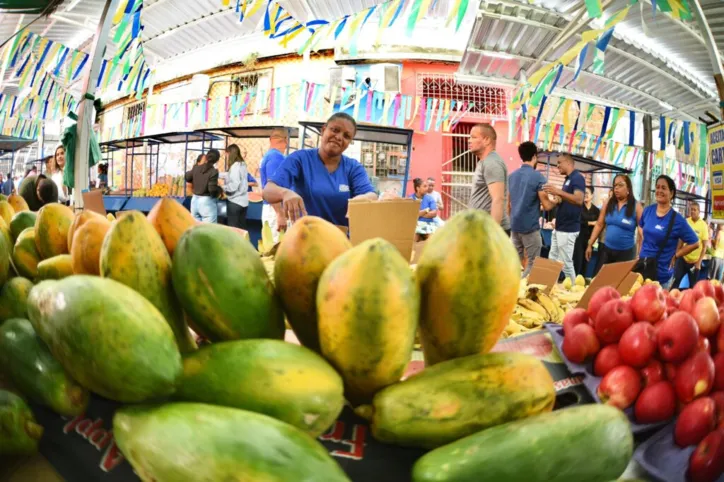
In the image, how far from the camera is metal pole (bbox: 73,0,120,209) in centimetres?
356

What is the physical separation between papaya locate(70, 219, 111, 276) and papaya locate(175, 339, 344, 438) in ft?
0.89

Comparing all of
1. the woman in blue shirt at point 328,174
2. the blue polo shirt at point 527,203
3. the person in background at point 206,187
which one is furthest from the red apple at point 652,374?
the person in background at point 206,187

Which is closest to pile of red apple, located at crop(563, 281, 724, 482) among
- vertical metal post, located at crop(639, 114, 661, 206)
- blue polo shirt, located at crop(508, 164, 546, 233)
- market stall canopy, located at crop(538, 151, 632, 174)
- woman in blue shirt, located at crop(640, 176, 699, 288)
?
blue polo shirt, located at crop(508, 164, 546, 233)

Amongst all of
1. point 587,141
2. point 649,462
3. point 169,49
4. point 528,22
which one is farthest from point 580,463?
point 169,49

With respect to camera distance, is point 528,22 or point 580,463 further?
point 528,22

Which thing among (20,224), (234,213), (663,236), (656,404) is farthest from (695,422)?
(234,213)

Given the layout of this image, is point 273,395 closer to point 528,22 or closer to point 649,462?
point 649,462

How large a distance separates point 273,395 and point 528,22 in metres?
10.5

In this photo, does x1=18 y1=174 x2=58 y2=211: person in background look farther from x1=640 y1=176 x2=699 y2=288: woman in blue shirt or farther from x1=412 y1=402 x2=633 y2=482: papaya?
x1=640 y1=176 x2=699 y2=288: woman in blue shirt

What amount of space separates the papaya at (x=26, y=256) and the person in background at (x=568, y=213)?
4.63m

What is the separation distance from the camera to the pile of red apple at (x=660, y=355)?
3.21ft

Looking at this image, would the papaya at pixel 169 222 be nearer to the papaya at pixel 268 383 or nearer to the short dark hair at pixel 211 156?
the papaya at pixel 268 383

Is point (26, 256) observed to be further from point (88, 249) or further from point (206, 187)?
point (206, 187)

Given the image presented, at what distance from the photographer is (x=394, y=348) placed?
1.69 feet
